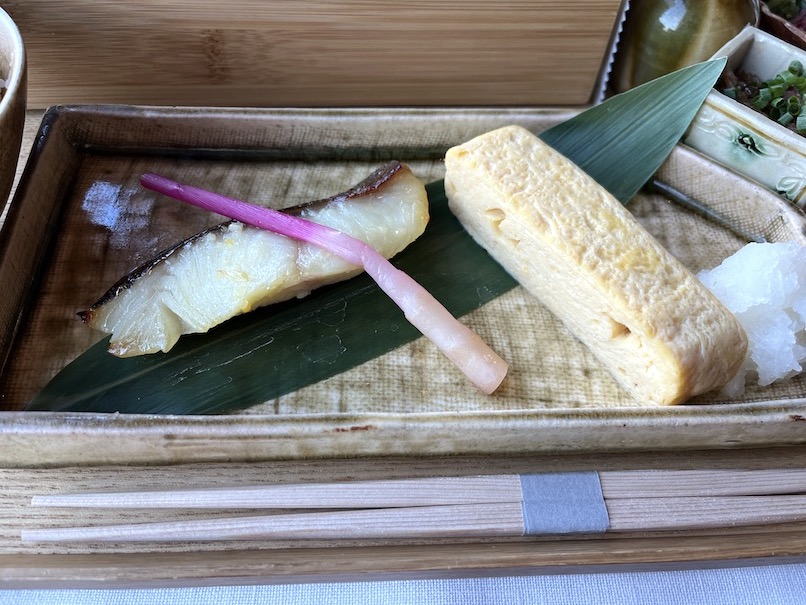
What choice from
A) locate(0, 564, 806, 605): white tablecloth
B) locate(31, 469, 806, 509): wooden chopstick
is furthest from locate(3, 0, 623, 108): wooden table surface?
locate(0, 564, 806, 605): white tablecloth

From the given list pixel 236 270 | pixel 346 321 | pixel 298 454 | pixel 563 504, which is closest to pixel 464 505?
pixel 563 504

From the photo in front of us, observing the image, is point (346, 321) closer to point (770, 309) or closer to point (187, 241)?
point (187, 241)

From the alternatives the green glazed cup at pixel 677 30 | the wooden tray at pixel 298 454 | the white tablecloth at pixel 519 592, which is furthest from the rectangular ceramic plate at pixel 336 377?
the green glazed cup at pixel 677 30

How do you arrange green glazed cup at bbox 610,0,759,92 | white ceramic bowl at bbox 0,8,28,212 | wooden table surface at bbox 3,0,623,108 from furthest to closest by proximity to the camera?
green glazed cup at bbox 610,0,759,92 → wooden table surface at bbox 3,0,623,108 → white ceramic bowl at bbox 0,8,28,212

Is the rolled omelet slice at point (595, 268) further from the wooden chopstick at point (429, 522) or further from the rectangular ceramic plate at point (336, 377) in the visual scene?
the wooden chopstick at point (429, 522)

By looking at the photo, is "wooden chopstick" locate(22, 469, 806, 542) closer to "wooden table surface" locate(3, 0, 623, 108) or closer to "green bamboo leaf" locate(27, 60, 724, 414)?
"green bamboo leaf" locate(27, 60, 724, 414)

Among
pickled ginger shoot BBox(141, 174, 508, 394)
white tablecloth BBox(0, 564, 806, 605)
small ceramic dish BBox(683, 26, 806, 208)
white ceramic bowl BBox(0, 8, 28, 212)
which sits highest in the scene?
small ceramic dish BBox(683, 26, 806, 208)

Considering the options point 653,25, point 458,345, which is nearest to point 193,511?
point 458,345
